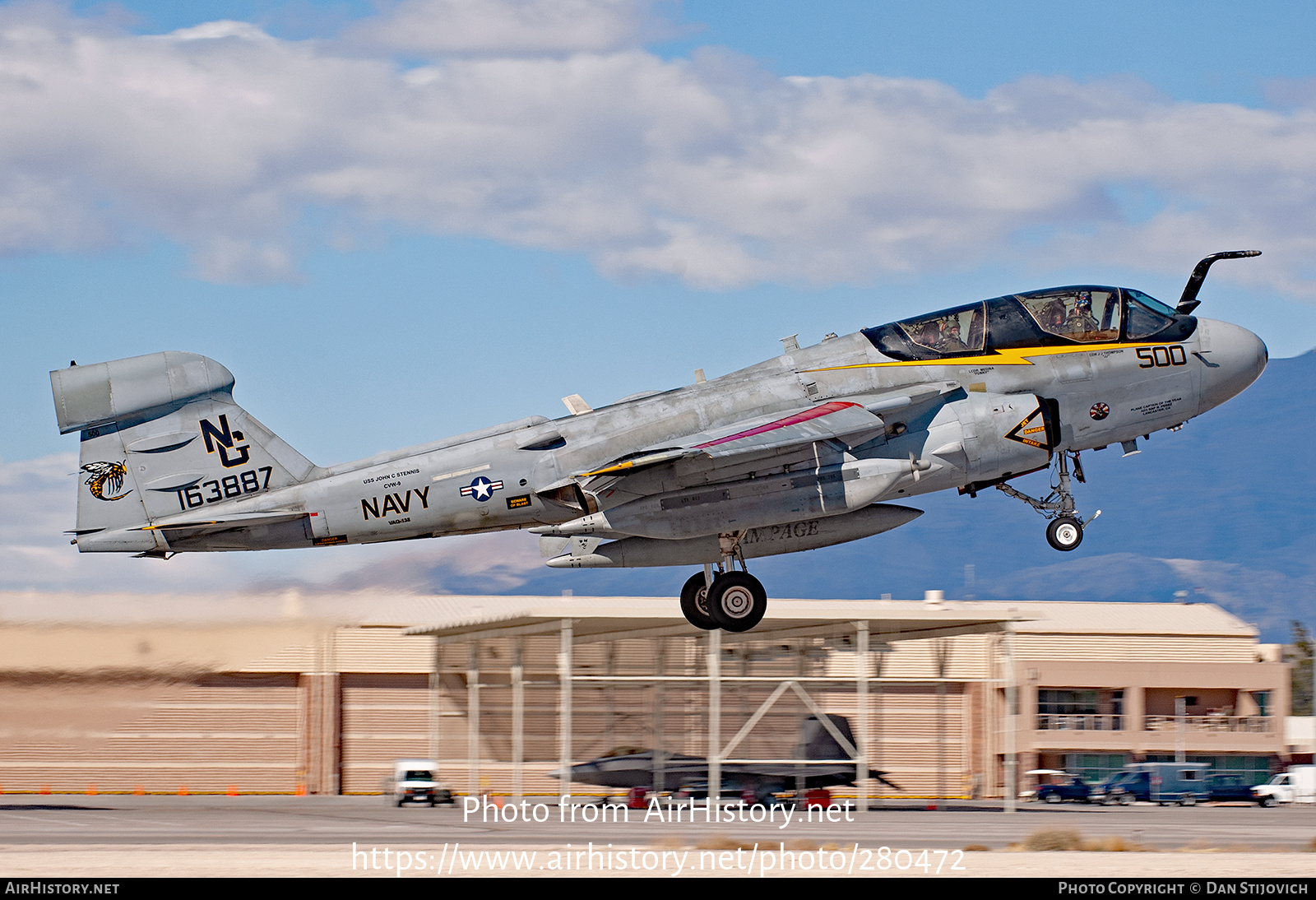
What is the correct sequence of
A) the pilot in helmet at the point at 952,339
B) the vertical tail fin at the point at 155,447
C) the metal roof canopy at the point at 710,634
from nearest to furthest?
the vertical tail fin at the point at 155,447 < the pilot in helmet at the point at 952,339 < the metal roof canopy at the point at 710,634

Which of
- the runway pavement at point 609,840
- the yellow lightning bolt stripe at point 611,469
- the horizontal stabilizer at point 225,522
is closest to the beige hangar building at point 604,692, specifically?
the runway pavement at point 609,840

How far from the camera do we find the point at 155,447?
23625mm

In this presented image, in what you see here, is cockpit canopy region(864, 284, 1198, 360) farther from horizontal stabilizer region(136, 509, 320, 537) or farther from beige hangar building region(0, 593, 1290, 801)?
beige hangar building region(0, 593, 1290, 801)

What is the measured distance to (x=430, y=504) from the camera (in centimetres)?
2325

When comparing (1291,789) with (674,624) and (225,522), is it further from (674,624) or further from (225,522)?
(225,522)

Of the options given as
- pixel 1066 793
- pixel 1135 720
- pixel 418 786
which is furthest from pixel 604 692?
pixel 1135 720

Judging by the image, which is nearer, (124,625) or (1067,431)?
(1067,431)

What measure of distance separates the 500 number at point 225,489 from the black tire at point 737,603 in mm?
7606

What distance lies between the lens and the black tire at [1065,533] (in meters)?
23.6

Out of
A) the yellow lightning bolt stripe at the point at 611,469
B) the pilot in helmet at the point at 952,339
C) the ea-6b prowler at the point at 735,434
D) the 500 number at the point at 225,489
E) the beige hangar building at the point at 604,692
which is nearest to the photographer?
the yellow lightning bolt stripe at the point at 611,469

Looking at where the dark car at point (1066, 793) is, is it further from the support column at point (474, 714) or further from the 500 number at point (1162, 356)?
the 500 number at point (1162, 356)

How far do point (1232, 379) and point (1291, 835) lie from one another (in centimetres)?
1515

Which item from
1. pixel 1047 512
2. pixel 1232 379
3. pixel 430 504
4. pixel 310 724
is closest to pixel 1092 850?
pixel 1047 512

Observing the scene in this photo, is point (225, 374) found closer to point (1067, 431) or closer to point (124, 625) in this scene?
point (124, 625)
